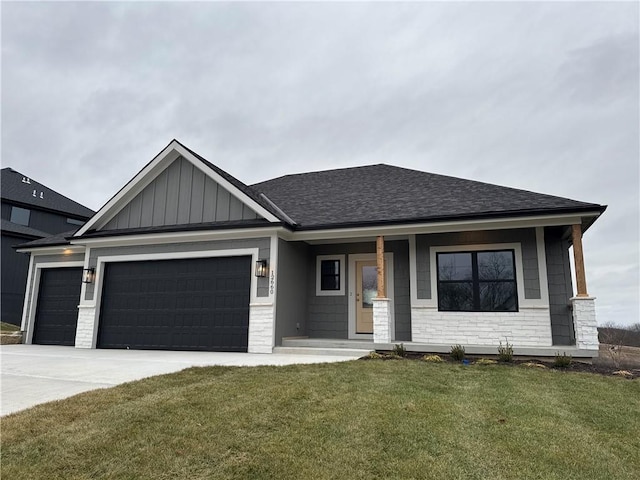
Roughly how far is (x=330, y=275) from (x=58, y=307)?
27.4 ft

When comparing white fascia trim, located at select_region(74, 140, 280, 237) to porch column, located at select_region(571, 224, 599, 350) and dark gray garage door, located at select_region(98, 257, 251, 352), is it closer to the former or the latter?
dark gray garage door, located at select_region(98, 257, 251, 352)

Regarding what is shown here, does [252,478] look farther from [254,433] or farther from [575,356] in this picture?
[575,356]

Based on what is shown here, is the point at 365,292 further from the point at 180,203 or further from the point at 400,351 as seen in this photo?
the point at 180,203

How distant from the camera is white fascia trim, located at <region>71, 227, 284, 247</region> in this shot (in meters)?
9.74

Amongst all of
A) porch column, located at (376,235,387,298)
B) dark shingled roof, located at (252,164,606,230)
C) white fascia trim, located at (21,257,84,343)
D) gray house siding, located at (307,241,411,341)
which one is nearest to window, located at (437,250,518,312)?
gray house siding, located at (307,241,411,341)

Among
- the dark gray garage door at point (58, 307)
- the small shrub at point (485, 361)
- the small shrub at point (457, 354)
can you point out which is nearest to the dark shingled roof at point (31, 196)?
the dark gray garage door at point (58, 307)

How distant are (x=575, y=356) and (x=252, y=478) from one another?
7.12m

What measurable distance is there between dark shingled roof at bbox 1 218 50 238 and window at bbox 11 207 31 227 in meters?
0.37

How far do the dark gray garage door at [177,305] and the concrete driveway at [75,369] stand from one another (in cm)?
75

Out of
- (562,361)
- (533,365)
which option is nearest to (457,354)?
(533,365)

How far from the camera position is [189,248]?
1044cm

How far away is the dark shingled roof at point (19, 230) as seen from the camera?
19.2 metres

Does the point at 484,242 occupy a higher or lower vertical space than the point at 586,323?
higher

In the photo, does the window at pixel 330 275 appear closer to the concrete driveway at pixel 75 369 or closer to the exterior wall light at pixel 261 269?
the exterior wall light at pixel 261 269
